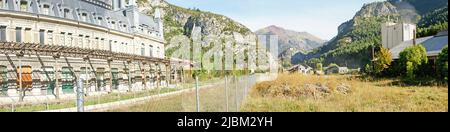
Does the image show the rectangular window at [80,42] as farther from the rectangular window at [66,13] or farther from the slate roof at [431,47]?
the slate roof at [431,47]

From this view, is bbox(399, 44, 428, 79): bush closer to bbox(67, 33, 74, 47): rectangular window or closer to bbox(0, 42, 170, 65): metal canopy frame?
bbox(0, 42, 170, 65): metal canopy frame

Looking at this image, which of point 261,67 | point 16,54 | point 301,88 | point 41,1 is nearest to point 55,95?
point 16,54

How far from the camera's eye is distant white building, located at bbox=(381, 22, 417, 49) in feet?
44.2

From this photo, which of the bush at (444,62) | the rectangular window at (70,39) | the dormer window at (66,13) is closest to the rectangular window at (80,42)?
the rectangular window at (70,39)

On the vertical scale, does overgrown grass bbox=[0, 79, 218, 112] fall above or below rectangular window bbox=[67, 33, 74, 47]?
below

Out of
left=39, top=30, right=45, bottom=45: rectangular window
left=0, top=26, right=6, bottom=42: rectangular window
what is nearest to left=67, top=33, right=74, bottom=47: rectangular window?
left=39, top=30, right=45, bottom=45: rectangular window

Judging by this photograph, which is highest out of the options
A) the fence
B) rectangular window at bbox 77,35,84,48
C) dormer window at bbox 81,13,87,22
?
dormer window at bbox 81,13,87,22

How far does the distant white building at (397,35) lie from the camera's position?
44.2ft

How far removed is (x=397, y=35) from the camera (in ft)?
51.0

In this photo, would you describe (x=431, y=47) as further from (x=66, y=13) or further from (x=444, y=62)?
(x=66, y=13)

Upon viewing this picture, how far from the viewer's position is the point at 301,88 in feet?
28.6

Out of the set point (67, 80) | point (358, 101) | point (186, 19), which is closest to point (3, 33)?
point (67, 80)
